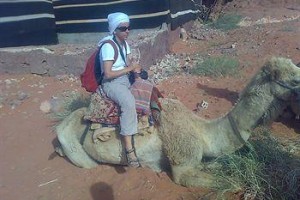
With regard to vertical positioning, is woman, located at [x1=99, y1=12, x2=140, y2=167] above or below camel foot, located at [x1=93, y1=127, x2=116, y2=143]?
above

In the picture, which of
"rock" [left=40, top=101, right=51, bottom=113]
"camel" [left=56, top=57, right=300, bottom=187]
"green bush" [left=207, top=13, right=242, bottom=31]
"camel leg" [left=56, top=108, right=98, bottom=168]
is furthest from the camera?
"green bush" [left=207, top=13, right=242, bottom=31]

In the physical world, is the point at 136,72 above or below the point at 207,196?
above

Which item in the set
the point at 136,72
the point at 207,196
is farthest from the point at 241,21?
the point at 207,196

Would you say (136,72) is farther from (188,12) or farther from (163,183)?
(188,12)

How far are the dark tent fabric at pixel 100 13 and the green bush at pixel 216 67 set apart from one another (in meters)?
1.80

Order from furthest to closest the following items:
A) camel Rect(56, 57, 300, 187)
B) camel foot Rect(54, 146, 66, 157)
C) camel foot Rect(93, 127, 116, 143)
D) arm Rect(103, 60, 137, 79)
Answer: camel foot Rect(54, 146, 66, 157) < camel foot Rect(93, 127, 116, 143) < arm Rect(103, 60, 137, 79) < camel Rect(56, 57, 300, 187)

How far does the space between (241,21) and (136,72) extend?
7.45m

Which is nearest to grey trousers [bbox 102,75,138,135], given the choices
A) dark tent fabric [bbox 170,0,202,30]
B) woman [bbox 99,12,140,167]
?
woman [bbox 99,12,140,167]

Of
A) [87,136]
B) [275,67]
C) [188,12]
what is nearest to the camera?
[275,67]

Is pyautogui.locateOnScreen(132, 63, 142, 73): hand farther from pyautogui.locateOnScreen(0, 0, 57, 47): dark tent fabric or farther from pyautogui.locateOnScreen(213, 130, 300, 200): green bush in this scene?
pyautogui.locateOnScreen(0, 0, 57, 47): dark tent fabric

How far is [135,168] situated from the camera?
578 centimetres

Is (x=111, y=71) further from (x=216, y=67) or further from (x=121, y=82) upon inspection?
(x=216, y=67)

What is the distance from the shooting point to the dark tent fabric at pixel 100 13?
10008 mm

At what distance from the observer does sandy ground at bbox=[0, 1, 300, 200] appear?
5621 mm
